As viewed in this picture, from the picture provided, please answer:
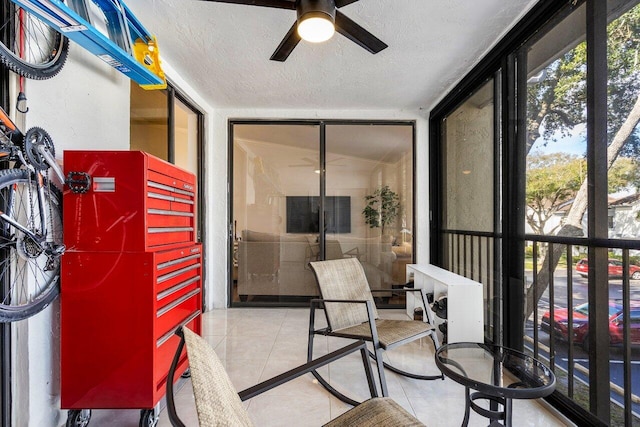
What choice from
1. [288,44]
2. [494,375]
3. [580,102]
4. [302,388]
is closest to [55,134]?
[288,44]

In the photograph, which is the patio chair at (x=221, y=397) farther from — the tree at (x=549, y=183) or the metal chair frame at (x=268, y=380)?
the tree at (x=549, y=183)

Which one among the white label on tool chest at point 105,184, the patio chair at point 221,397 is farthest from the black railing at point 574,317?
the white label on tool chest at point 105,184

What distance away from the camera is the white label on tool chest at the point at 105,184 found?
1.55m

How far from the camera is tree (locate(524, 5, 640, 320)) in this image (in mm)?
1463

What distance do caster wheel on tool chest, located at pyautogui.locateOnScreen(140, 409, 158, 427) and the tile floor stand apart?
0.60 ft

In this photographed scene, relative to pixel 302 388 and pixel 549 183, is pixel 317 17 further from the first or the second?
pixel 302 388

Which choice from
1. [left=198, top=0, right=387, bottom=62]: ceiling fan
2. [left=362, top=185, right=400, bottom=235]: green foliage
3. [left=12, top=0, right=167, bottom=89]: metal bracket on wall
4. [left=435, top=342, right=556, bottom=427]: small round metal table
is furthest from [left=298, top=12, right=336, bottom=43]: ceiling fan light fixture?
[left=362, top=185, right=400, bottom=235]: green foliage

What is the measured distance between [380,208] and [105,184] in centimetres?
315

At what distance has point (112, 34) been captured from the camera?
74.7 inches

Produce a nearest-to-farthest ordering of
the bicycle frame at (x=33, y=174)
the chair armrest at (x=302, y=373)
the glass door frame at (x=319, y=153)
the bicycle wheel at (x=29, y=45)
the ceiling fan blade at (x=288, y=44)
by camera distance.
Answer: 1. the chair armrest at (x=302, y=373)
2. the bicycle frame at (x=33, y=174)
3. the bicycle wheel at (x=29, y=45)
4. the ceiling fan blade at (x=288, y=44)
5. the glass door frame at (x=319, y=153)

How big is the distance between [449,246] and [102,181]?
3.37 meters

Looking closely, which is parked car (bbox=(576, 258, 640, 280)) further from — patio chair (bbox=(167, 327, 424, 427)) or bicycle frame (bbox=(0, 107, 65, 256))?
bicycle frame (bbox=(0, 107, 65, 256))

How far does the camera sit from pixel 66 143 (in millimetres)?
1758

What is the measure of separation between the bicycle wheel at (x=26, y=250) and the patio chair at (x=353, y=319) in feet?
4.95
